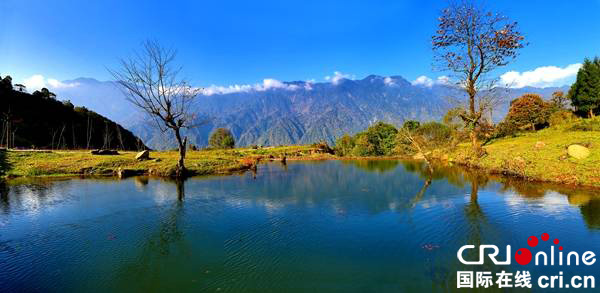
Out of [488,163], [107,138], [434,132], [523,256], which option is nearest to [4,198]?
[523,256]

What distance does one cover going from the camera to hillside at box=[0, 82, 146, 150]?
82812 mm

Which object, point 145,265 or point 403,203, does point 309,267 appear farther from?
point 403,203

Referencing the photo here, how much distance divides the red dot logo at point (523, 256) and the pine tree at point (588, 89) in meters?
60.4

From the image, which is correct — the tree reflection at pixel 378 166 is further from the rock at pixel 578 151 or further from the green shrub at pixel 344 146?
the green shrub at pixel 344 146

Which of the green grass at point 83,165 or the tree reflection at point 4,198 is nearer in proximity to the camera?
the tree reflection at point 4,198

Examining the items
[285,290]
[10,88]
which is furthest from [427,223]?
[10,88]

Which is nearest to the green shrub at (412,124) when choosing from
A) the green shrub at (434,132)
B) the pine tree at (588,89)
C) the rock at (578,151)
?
the green shrub at (434,132)

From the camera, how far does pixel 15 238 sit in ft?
Result: 43.0

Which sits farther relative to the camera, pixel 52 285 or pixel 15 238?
pixel 15 238

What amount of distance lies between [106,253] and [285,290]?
7692mm

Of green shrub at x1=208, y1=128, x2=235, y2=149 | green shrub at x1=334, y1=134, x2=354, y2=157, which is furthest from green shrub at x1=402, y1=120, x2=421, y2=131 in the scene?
green shrub at x1=208, y1=128, x2=235, y2=149

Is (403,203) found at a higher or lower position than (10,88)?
lower

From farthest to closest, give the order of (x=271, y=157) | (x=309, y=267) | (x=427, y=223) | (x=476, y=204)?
(x=271, y=157), (x=476, y=204), (x=427, y=223), (x=309, y=267)

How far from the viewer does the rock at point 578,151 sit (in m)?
23.4
